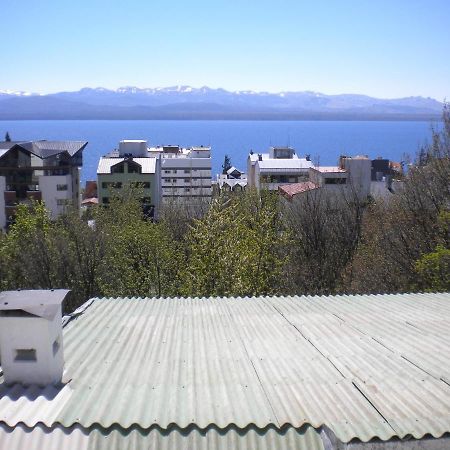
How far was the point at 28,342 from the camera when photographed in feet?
16.4

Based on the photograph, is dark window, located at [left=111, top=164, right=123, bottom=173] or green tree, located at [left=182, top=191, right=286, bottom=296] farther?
dark window, located at [left=111, top=164, right=123, bottom=173]

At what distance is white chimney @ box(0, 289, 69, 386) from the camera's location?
4957 mm

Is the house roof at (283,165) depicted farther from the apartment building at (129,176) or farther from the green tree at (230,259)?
the green tree at (230,259)

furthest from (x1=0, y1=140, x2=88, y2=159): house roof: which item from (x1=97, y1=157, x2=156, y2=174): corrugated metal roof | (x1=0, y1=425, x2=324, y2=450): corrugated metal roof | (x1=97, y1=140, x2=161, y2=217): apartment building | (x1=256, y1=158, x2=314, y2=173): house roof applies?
(x1=0, y1=425, x2=324, y2=450): corrugated metal roof

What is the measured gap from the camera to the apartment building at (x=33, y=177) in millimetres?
42938

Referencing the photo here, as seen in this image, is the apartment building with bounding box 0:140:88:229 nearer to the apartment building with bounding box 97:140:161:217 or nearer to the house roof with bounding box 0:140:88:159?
the house roof with bounding box 0:140:88:159

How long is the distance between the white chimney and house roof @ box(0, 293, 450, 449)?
0.13 m

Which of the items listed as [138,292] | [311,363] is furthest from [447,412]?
[138,292]

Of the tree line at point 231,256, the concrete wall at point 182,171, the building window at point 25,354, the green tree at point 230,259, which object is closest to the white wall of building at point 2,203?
the tree line at point 231,256

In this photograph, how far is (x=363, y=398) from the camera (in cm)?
489

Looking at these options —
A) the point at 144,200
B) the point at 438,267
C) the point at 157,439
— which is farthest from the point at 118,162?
the point at 157,439

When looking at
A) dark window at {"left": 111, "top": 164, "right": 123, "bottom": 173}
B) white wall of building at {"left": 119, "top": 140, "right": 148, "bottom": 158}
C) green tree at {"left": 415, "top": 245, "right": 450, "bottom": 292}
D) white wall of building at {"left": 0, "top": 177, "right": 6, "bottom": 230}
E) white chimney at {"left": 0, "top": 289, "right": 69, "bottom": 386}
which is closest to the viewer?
white chimney at {"left": 0, "top": 289, "right": 69, "bottom": 386}

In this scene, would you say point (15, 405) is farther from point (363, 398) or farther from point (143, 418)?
point (363, 398)

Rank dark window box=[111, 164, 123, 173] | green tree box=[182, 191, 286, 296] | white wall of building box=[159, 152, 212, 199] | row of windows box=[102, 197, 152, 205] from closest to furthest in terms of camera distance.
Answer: green tree box=[182, 191, 286, 296], row of windows box=[102, 197, 152, 205], dark window box=[111, 164, 123, 173], white wall of building box=[159, 152, 212, 199]
